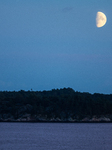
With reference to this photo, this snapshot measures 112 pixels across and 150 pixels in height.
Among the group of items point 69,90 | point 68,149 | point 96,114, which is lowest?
point 68,149

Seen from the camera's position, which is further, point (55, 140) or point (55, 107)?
point (55, 107)

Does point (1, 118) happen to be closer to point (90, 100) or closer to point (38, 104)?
point (38, 104)

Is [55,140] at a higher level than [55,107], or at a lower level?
lower

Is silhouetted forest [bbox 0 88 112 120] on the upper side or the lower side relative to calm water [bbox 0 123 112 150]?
upper

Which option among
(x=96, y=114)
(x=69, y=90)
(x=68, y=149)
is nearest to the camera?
(x=68, y=149)

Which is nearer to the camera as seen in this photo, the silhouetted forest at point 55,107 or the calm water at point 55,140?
the calm water at point 55,140

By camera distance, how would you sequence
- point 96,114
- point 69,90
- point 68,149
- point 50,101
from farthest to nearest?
point 69,90 < point 50,101 < point 96,114 < point 68,149

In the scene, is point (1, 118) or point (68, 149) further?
point (1, 118)

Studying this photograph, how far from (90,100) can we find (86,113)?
5129mm

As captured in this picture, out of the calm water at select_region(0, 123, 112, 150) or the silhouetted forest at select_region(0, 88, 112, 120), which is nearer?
the calm water at select_region(0, 123, 112, 150)

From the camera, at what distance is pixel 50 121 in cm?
7831

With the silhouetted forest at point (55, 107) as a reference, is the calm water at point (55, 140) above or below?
below

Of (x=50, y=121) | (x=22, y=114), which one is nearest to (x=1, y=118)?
(x=22, y=114)

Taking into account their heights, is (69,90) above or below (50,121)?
above
